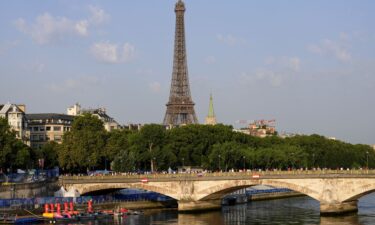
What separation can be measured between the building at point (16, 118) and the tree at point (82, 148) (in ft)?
88.8

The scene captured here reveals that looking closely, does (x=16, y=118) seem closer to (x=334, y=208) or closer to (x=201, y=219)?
(x=201, y=219)

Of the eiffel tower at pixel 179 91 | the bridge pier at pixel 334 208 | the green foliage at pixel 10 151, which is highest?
the eiffel tower at pixel 179 91

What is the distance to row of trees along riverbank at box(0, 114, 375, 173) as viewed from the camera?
379ft

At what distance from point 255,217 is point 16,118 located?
71608 millimetres

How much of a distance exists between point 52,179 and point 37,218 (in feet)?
68.0

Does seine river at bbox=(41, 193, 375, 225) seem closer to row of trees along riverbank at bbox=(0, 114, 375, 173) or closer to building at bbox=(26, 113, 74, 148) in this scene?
row of trees along riverbank at bbox=(0, 114, 375, 173)

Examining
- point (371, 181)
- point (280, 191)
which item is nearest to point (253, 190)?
point (280, 191)

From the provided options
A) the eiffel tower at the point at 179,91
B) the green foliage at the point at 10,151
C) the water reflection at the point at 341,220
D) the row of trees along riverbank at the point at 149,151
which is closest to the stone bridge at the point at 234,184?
the water reflection at the point at 341,220

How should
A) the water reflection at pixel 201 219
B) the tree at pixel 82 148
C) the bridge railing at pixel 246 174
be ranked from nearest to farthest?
the water reflection at pixel 201 219 → the bridge railing at pixel 246 174 → the tree at pixel 82 148

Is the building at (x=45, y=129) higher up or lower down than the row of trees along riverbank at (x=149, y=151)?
higher up

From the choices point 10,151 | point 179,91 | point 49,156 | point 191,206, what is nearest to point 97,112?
point 179,91

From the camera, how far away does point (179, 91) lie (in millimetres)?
177750

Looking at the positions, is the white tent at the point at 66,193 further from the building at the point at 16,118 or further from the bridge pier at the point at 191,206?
the building at the point at 16,118

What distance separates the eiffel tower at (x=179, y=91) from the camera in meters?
176
